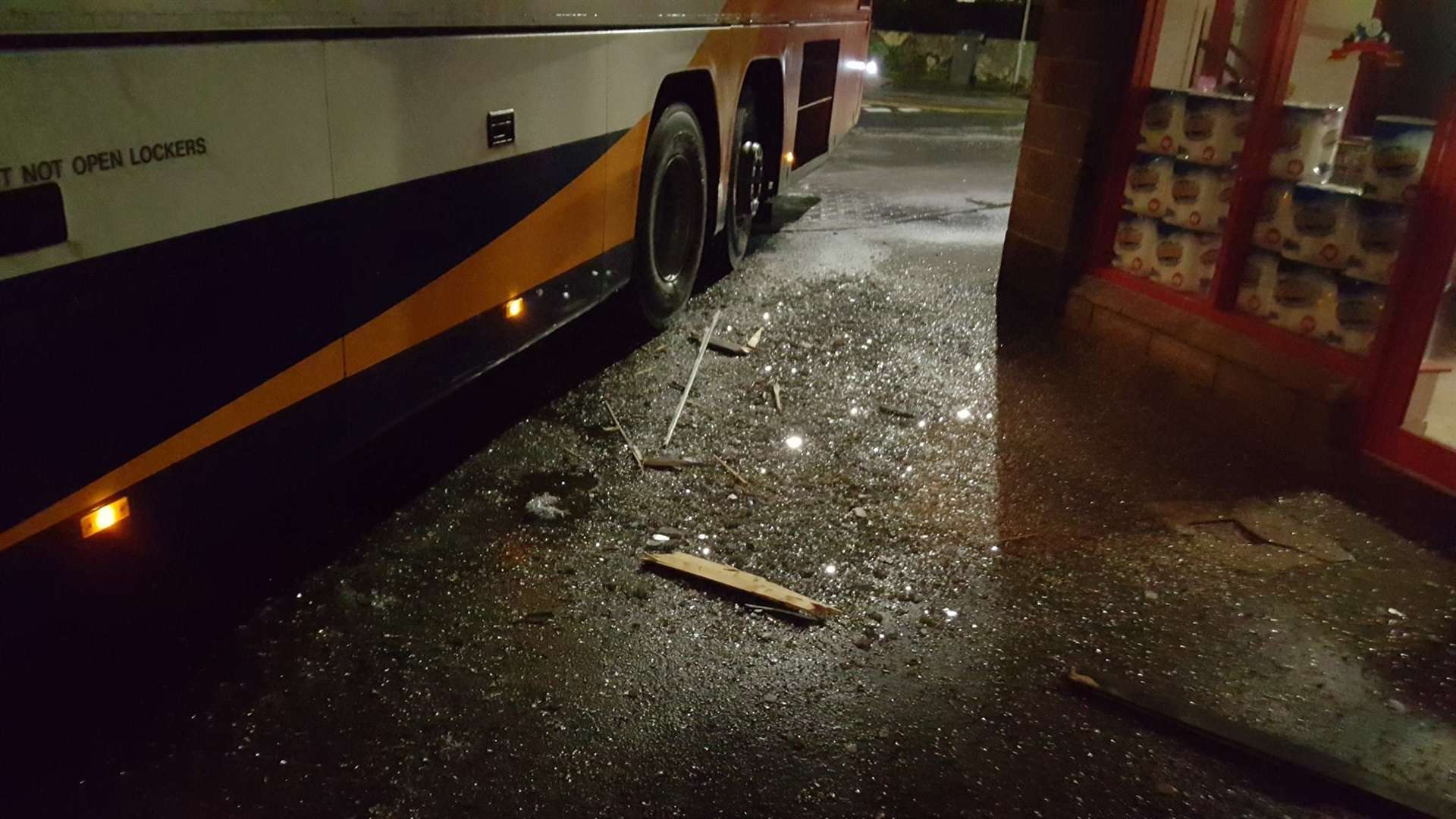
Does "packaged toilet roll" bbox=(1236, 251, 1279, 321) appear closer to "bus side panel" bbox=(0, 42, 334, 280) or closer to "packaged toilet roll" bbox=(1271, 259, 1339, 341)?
"packaged toilet roll" bbox=(1271, 259, 1339, 341)

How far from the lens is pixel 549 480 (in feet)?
14.9

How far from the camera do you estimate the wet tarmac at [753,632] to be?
9.39 ft

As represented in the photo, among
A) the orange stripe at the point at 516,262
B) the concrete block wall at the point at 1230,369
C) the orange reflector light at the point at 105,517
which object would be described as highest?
the orange stripe at the point at 516,262

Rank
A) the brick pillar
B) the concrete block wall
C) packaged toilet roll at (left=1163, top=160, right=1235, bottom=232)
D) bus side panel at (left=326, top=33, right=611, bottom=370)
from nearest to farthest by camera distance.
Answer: bus side panel at (left=326, top=33, right=611, bottom=370)
the concrete block wall
packaged toilet roll at (left=1163, top=160, right=1235, bottom=232)
the brick pillar

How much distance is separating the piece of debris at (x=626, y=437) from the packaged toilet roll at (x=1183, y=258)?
3.28 metres

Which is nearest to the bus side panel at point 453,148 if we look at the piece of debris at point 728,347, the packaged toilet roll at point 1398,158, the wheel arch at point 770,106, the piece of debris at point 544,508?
the piece of debris at point 544,508

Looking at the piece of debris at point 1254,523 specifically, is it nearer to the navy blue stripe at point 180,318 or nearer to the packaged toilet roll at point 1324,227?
the packaged toilet roll at point 1324,227

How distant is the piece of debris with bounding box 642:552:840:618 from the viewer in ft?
12.0

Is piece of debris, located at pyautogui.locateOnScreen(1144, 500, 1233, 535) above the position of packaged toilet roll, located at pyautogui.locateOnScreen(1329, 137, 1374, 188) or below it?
below

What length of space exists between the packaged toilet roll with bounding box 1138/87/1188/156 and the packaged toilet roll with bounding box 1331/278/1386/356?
1413mm

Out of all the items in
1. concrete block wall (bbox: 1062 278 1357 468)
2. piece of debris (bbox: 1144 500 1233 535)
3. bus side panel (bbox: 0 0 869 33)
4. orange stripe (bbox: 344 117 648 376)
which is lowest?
piece of debris (bbox: 1144 500 1233 535)

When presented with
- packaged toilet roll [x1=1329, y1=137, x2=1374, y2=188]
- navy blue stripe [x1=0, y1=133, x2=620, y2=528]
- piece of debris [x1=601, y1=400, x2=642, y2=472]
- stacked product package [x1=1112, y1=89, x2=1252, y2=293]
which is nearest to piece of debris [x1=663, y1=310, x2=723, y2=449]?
piece of debris [x1=601, y1=400, x2=642, y2=472]

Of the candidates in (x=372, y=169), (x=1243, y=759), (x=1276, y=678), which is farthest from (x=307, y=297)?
(x=1276, y=678)

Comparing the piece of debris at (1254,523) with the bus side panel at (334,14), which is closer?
the bus side panel at (334,14)
